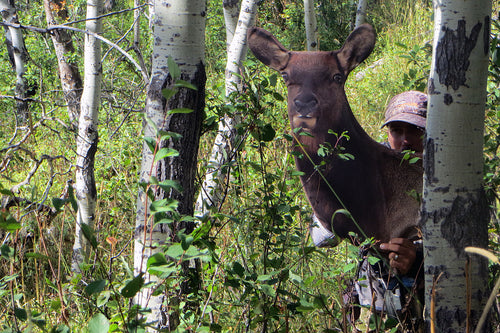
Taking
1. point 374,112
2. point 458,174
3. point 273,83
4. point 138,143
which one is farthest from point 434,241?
point 374,112

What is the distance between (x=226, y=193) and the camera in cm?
249

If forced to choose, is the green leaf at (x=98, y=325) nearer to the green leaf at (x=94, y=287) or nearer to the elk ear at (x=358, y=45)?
the green leaf at (x=94, y=287)

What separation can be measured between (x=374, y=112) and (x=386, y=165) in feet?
16.8

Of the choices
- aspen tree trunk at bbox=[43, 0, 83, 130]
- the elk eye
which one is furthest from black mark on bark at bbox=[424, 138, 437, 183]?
aspen tree trunk at bbox=[43, 0, 83, 130]

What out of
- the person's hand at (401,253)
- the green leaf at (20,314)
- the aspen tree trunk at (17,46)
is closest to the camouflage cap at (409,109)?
the person's hand at (401,253)

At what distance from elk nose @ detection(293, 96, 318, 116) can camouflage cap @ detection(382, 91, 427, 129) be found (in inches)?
13.3

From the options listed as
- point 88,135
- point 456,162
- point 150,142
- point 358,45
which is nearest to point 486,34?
point 456,162

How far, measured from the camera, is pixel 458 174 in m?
1.65

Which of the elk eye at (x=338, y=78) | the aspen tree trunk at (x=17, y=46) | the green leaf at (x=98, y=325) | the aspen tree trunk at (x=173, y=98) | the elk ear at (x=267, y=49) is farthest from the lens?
the aspen tree trunk at (x=17, y=46)

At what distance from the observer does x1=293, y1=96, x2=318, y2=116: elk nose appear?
262 centimetres

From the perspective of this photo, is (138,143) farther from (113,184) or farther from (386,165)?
(386,165)

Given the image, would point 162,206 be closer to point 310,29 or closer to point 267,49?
point 267,49

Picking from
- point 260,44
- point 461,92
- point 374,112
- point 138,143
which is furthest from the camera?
point 374,112

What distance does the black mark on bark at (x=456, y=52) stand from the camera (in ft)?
5.29
